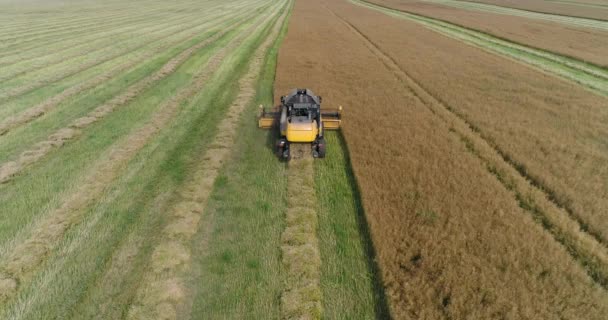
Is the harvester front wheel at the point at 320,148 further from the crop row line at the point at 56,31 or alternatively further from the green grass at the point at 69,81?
the crop row line at the point at 56,31

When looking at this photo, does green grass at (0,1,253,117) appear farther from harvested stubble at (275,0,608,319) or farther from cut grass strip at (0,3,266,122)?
harvested stubble at (275,0,608,319)

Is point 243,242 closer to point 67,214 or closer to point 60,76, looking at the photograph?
point 67,214

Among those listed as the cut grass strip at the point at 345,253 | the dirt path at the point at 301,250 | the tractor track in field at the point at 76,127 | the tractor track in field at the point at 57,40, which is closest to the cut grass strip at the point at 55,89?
the tractor track in field at the point at 76,127

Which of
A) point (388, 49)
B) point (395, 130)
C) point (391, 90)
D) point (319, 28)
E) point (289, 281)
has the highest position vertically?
point (319, 28)

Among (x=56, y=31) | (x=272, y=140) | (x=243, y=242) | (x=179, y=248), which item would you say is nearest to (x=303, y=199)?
(x=243, y=242)

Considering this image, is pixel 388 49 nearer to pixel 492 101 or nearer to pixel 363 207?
pixel 492 101

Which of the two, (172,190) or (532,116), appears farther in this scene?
(532,116)

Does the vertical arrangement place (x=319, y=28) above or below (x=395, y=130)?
above

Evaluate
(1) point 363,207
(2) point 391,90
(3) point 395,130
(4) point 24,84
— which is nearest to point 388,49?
(2) point 391,90
